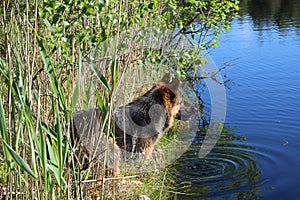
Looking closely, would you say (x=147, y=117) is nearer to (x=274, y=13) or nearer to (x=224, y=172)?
(x=224, y=172)

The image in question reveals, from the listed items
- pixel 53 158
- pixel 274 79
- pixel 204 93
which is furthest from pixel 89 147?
pixel 274 79

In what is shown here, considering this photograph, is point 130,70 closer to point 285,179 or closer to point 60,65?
point 60,65

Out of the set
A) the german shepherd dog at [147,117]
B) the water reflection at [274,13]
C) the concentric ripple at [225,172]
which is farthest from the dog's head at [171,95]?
the water reflection at [274,13]

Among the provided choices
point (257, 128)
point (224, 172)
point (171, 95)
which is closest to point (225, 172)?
point (224, 172)

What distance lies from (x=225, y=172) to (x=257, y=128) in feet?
6.19

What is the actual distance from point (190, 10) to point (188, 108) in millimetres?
3210

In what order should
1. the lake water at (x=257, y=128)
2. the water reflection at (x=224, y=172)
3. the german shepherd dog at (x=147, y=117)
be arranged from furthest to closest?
1. the lake water at (x=257, y=128)
2. the water reflection at (x=224, y=172)
3. the german shepherd dog at (x=147, y=117)

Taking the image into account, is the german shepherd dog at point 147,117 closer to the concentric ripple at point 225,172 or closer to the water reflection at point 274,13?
→ the concentric ripple at point 225,172

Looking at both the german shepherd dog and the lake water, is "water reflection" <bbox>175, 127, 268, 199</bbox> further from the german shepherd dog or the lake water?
the german shepherd dog

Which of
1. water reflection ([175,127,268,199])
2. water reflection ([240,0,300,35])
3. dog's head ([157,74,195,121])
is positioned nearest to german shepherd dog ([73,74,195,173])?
dog's head ([157,74,195,121])

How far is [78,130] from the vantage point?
375cm

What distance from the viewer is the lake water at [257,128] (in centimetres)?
536

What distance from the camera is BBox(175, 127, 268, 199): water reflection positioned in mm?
5207

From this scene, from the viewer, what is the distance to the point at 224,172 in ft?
18.7
